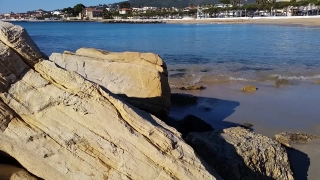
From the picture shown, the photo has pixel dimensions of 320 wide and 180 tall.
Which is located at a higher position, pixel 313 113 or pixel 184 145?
pixel 184 145

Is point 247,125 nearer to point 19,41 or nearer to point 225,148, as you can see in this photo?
point 225,148

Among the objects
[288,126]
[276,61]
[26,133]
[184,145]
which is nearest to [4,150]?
[26,133]

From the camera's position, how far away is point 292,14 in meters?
127

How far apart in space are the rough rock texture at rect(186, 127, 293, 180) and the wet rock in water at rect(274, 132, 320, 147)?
5.61ft

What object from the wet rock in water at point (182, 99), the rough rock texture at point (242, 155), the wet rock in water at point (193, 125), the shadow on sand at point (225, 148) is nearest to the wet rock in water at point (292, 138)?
the shadow on sand at point (225, 148)


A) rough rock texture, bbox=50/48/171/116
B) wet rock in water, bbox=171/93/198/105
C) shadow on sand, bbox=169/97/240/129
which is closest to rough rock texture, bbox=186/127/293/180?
rough rock texture, bbox=50/48/171/116

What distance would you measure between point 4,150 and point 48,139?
0.62 m

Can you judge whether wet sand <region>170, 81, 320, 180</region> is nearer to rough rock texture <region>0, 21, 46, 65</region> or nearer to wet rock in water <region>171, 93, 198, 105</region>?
wet rock in water <region>171, 93, 198, 105</region>

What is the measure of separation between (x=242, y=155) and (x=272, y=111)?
5.47 metres

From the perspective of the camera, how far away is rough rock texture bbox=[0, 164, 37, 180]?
4621 millimetres

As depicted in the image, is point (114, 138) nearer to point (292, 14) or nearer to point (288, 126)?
point (288, 126)

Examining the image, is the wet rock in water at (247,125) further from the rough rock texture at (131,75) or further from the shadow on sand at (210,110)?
the rough rock texture at (131,75)

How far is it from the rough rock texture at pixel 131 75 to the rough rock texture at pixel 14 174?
3603 mm

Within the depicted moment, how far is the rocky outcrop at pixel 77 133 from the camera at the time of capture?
14.1 ft
